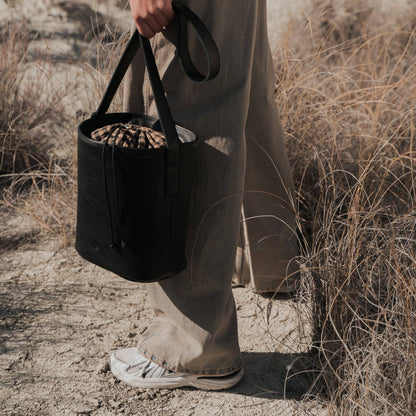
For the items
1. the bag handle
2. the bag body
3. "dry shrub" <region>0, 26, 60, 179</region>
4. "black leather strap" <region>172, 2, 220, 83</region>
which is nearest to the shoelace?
the bag body

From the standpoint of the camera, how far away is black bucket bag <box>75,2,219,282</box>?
4.90 ft

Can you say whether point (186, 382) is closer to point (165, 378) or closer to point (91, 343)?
point (165, 378)

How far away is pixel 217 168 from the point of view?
1689 mm

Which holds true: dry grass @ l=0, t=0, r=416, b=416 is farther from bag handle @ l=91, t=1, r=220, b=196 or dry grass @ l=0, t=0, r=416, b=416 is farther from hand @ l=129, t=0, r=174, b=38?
hand @ l=129, t=0, r=174, b=38

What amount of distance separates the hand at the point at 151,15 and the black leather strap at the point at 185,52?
3 centimetres

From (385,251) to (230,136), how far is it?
0.53 m

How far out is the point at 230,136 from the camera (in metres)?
1.67

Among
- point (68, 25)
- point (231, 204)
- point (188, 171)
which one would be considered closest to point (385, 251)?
point (231, 204)

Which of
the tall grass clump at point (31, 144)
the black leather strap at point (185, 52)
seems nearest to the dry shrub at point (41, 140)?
the tall grass clump at point (31, 144)

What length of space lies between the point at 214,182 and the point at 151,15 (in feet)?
1.40

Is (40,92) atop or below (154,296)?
atop

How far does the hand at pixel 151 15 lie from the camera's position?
1.47 meters

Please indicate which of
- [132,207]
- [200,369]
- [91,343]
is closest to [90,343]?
[91,343]

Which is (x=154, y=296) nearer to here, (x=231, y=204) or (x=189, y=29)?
(x=231, y=204)
